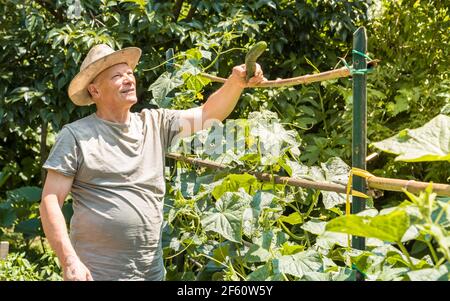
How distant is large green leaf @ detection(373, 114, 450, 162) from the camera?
148cm

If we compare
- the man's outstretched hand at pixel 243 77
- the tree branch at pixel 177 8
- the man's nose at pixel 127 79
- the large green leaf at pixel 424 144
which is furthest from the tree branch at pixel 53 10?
the large green leaf at pixel 424 144

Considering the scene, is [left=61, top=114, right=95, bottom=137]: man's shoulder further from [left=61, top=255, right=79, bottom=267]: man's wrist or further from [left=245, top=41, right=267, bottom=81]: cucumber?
[left=245, top=41, right=267, bottom=81]: cucumber

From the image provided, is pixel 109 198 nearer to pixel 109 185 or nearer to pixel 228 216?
pixel 109 185

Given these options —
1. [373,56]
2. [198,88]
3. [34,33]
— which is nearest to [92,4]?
[34,33]

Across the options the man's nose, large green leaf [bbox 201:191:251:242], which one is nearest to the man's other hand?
large green leaf [bbox 201:191:251:242]

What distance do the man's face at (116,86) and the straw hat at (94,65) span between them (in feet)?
0.07

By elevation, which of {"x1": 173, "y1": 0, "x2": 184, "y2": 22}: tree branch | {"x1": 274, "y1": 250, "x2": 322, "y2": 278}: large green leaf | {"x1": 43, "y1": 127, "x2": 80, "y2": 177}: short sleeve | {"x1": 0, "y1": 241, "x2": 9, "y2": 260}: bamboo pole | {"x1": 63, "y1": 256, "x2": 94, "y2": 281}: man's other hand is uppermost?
{"x1": 173, "y1": 0, "x2": 184, "y2": 22}: tree branch

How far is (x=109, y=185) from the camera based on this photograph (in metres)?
2.50

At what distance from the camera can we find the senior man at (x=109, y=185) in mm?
2471

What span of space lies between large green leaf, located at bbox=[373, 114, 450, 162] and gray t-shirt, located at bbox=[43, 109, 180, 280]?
1.19 meters

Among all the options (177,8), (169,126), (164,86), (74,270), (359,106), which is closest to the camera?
(359,106)

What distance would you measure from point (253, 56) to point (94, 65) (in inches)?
22.2

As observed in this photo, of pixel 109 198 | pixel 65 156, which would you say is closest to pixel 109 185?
pixel 109 198

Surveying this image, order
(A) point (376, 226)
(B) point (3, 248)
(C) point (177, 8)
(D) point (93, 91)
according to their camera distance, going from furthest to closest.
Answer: (C) point (177, 8) → (B) point (3, 248) → (D) point (93, 91) → (A) point (376, 226)
